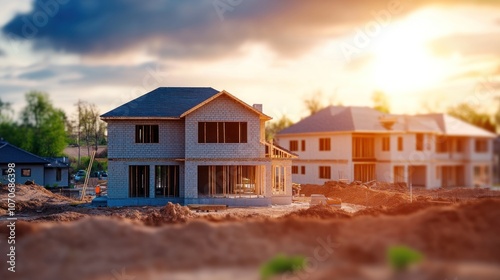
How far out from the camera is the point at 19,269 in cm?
1227

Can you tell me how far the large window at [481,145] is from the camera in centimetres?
5433

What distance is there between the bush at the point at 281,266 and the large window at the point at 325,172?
34.6 m

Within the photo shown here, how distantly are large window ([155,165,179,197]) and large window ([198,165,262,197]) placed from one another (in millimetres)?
1368

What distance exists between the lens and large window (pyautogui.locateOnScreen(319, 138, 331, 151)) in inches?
1810

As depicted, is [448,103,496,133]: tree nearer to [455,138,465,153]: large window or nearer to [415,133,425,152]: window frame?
[455,138,465,153]: large window

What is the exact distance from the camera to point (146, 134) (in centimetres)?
3116

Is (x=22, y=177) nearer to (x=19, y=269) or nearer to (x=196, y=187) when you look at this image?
(x=196, y=187)

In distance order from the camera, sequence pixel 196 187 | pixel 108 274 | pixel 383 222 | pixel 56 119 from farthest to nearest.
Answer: pixel 56 119
pixel 196 187
pixel 383 222
pixel 108 274

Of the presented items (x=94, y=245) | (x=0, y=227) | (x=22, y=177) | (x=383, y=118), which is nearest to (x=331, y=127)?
(x=383, y=118)

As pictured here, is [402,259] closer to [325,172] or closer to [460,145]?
[325,172]

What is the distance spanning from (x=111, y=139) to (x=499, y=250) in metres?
22.9

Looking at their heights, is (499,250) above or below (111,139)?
below

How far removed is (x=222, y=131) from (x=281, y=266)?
63.6 feet

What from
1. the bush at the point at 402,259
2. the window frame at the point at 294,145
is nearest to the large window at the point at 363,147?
the window frame at the point at 294,145
